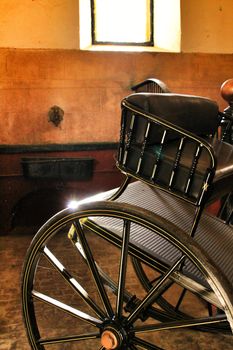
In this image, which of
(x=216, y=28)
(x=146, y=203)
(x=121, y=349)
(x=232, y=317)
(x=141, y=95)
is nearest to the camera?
(x=232, y=317)

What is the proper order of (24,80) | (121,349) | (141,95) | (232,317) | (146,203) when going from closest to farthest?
(232,317)
(121,349)
(141,95)
(146,203)
(24,80)

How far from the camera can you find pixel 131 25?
3699mm

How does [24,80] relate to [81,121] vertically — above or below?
above

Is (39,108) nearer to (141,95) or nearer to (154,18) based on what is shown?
(154,18)

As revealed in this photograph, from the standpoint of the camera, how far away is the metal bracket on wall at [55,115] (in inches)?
132

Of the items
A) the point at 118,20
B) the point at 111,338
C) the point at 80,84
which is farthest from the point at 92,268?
the point at 118,20

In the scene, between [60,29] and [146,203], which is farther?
[60,29]

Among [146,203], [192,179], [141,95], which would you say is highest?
[141,95]

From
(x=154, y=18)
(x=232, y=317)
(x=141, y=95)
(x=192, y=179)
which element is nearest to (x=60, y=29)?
(x=154, y=18)

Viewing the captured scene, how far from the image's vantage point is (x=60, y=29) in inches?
128

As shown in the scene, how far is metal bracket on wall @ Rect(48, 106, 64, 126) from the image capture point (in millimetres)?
3354

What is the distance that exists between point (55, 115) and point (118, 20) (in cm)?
117

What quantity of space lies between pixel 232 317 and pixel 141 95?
851mm

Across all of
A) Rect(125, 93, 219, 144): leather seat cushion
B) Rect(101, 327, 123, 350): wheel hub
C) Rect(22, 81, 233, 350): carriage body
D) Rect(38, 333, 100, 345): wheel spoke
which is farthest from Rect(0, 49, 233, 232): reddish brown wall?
Rect(101, 327, 123, 350): wheel hub
